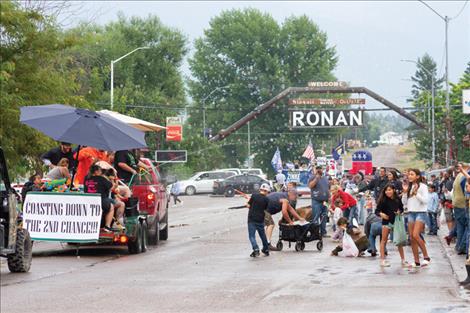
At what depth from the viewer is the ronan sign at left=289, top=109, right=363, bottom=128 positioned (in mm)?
83438

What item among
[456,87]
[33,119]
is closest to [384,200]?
[33,119]

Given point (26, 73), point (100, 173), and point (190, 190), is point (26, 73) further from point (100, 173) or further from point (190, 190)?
point (190, 190)

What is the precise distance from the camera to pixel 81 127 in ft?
72.0

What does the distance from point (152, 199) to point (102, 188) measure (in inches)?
110

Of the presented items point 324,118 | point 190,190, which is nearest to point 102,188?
point 190,190

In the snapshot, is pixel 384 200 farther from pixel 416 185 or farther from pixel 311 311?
pixel 311 311

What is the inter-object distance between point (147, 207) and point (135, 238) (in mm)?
1621

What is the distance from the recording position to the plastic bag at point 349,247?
22984 mm

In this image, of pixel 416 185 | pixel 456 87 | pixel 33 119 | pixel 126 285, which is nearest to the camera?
pixel 126 285

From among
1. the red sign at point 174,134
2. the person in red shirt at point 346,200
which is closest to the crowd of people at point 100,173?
the person in red shirt at point 346,200

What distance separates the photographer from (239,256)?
23.5 meters

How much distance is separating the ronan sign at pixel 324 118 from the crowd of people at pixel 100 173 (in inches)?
2325

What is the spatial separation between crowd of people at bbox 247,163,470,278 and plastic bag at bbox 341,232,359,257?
0.12 m

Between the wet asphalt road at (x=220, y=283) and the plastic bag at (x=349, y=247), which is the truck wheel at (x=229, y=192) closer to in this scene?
the wet asphalt road at (x=220, y=283)
